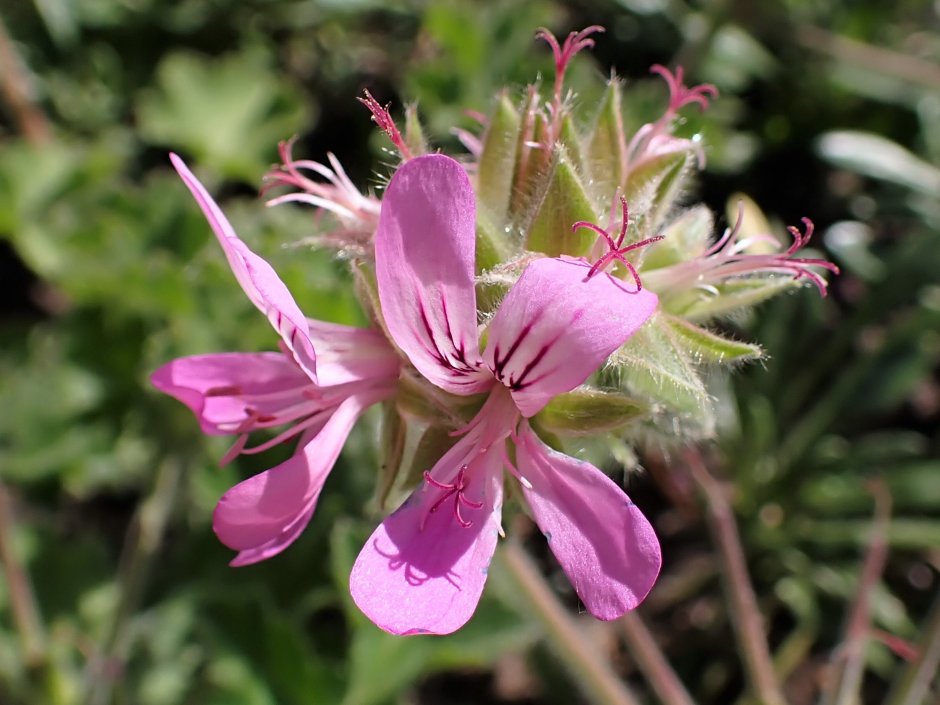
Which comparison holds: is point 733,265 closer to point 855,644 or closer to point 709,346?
point 709,346

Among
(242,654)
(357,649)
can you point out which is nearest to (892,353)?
(357,649)

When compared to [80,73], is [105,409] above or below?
below

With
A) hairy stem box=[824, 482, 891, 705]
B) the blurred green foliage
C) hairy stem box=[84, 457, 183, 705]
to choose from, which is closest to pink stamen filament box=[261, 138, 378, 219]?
the blurred green foliage

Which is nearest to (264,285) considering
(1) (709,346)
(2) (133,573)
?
(1) (709,346)

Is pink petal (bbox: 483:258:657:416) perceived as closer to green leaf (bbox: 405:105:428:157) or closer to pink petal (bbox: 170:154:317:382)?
pink petal (bbox: 170:154:317:382)

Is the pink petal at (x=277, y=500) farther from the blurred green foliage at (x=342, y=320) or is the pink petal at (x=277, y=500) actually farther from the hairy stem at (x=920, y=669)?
the hairy stem at (x=920, y=669)

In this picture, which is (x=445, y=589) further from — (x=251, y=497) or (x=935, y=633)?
(x=935, y=633)
